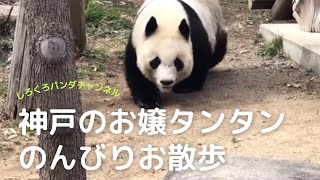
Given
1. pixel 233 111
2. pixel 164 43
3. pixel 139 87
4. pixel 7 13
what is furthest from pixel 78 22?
pixel 233 111

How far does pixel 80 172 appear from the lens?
2.73 m

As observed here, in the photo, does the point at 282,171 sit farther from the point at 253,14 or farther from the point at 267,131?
the point at 253,14

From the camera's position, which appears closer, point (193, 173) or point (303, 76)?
point (193, 173)

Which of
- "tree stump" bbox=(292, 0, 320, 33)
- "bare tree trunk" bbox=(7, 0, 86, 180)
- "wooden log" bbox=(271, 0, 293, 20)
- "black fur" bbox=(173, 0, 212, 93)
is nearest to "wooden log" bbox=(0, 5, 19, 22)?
"black fur" bbox=(173, 0, 212, 93)

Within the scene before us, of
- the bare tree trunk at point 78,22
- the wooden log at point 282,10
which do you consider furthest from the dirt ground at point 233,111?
the wooden log at point 282,10

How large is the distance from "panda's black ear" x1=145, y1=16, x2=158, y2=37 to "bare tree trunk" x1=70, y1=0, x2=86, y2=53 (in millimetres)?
1436

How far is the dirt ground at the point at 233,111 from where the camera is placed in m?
4.29

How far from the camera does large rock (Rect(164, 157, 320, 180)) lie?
2.69 metres

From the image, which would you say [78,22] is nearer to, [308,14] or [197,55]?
[197,55]

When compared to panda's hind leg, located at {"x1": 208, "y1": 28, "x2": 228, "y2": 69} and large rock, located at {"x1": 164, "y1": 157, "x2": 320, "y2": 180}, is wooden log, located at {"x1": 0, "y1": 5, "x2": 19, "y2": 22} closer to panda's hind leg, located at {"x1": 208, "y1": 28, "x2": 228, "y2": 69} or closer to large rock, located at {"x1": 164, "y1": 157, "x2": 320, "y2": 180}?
panda's hind leg, located at {"x1": 208, "y1": 28, "x2": 228, "y2": 69}

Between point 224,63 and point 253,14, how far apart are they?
2.47 m

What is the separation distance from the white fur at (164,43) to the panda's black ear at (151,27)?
0.04m

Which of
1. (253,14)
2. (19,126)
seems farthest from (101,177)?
(253,14)

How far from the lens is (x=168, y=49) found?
528 centimetres
